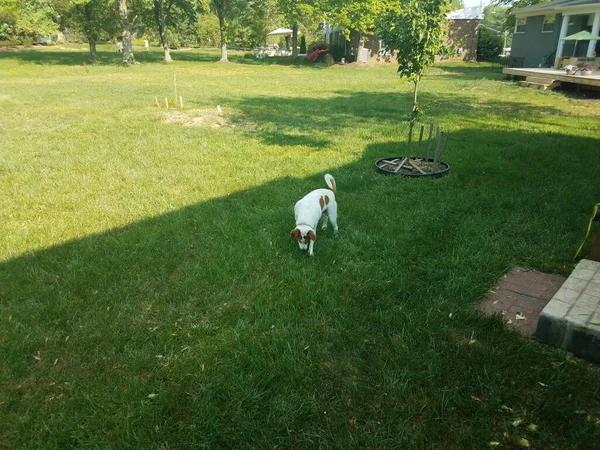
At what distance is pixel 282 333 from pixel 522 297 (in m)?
1.98

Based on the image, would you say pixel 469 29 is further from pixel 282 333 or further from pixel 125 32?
pixel 282 333

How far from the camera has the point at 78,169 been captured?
6809 millimetres

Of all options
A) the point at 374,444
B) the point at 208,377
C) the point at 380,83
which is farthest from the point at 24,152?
the point at 380,83

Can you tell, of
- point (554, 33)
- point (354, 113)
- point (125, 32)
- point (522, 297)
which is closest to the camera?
point (522, 297)

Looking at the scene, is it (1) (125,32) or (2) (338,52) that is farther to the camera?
(2) (338,52)

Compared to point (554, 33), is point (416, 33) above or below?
below

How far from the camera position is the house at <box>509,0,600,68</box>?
1983 cm

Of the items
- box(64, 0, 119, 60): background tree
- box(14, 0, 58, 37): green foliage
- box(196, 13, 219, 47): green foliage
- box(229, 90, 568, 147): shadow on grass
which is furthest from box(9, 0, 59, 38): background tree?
box(196, 13, 219, 47): green foliage

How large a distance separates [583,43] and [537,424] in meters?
24.9

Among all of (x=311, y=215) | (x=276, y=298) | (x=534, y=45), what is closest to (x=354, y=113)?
(x=311, y=215)

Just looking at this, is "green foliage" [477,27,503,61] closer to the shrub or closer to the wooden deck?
the shrub

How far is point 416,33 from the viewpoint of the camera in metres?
5.76

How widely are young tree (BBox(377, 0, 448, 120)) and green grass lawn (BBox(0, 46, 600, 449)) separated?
1.69m

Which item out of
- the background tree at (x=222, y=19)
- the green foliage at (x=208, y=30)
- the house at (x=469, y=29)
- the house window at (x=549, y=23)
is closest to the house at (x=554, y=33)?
the house window at (x=549, y=23)
